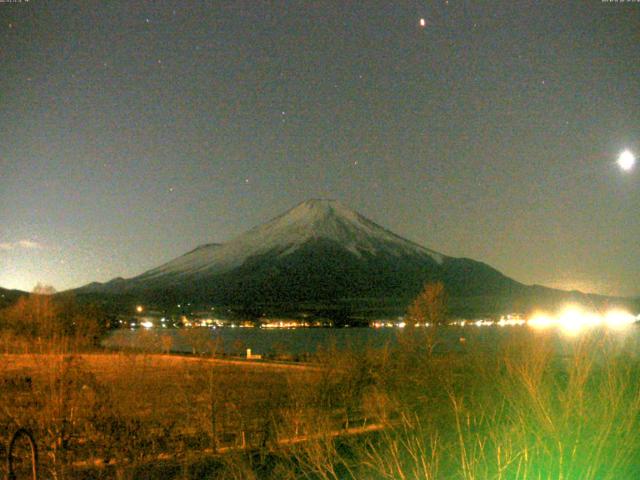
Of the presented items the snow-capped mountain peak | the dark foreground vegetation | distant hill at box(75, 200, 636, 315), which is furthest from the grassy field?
the snow-capped mountain peak

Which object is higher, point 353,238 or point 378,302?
point 353,238

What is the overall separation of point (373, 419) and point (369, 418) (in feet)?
0.69

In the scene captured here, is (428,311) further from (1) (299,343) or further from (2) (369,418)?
(1) (299,343)

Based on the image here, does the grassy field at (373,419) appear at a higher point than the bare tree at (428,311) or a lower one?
lower

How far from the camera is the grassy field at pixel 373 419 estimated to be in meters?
6.05

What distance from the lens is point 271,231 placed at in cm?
16800

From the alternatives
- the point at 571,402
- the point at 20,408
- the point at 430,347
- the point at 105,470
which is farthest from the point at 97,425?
the point at 430,347

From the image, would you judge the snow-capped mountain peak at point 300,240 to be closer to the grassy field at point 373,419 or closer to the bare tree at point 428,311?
the bare tree at point 428,311

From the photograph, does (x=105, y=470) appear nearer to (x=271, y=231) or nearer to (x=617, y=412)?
(x=617, y=412)

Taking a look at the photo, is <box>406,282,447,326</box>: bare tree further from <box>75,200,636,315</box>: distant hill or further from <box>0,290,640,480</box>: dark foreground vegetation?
<box>75,200,636,315</box>: distant hill

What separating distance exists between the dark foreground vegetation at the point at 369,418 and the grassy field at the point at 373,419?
4 centimetres

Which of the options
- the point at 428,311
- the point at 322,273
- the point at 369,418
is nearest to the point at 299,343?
the point at 428,311

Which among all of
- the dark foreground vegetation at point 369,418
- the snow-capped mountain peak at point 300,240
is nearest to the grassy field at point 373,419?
the dark foreground vegetation at point 369,418

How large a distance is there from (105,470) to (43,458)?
47.4 inches
